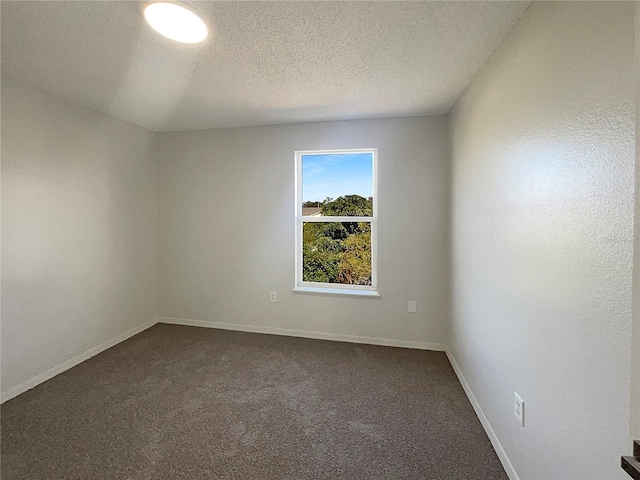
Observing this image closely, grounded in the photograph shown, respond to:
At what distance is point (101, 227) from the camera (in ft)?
9.86

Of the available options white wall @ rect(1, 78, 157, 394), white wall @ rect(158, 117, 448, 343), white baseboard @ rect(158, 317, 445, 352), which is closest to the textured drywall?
white wall @ rect(158, 117, 448, 343)

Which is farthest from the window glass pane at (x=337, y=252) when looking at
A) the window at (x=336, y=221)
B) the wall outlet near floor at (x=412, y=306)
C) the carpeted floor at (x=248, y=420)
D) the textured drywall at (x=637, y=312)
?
the textured drywall at (x=637, y=312)

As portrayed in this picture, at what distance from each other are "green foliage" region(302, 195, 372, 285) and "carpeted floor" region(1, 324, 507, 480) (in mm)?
851

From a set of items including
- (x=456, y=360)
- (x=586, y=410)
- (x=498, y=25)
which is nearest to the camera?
(x=586, y=410)

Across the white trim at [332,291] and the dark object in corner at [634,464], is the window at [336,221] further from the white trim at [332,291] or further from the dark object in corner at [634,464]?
the dark object in corner at [634,464]

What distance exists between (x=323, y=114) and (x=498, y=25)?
167 centimetres

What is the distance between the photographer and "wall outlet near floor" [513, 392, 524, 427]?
4.68 feet

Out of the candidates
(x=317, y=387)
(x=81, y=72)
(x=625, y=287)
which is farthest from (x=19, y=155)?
(x=625, y=287)

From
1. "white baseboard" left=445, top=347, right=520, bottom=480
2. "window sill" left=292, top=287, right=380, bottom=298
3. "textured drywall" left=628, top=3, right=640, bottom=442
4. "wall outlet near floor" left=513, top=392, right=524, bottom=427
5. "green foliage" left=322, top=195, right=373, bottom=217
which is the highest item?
"green foliage" left=322, top=195, right=373, bottom=217

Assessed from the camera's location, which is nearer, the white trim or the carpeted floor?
the carpeted floor

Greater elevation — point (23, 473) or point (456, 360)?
point (456, 360)

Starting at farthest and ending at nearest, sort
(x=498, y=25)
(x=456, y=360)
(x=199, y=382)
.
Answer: (x=456, y=360) < (x=199, y=382) < (x=498, y=25)

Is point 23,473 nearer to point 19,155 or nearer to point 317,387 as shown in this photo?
point 317,387

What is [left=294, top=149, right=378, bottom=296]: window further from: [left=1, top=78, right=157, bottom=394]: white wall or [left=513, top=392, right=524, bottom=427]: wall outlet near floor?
[left=1, top=78, right=157, bottom=394]: white wall
